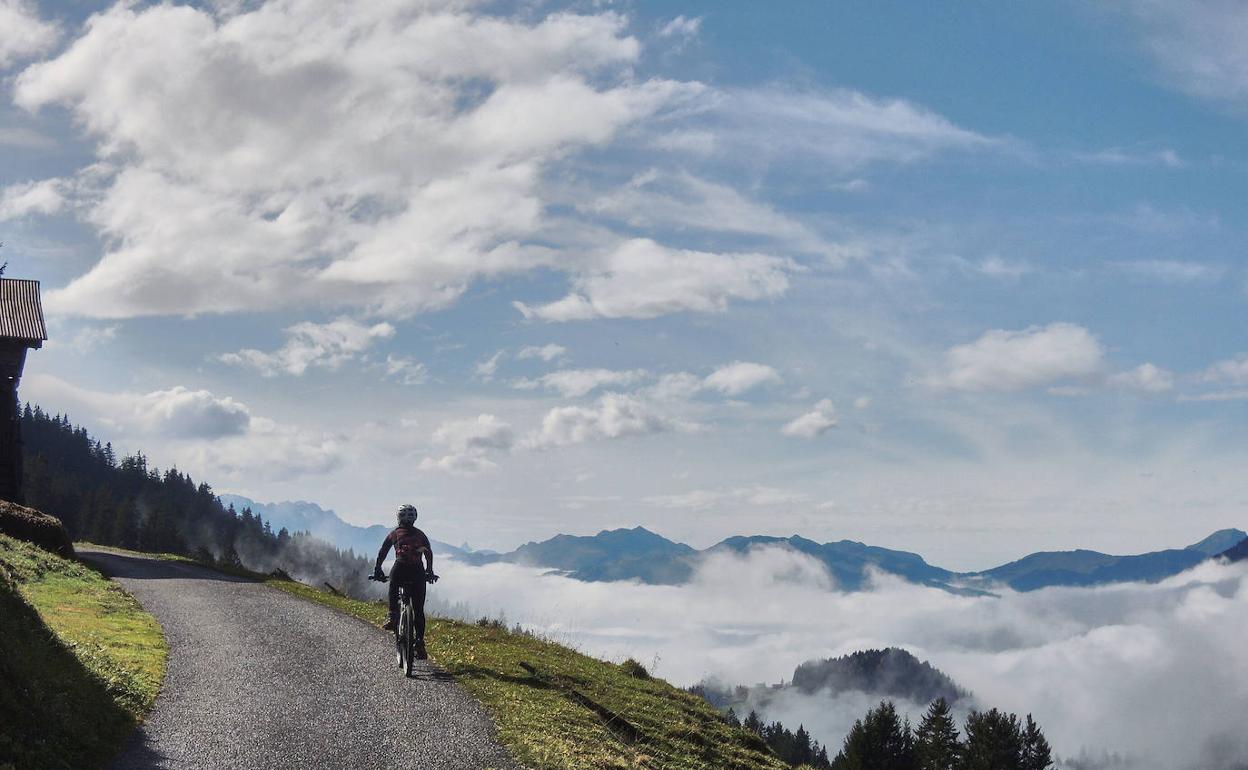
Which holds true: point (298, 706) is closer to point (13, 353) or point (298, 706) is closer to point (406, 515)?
point (406, 515)

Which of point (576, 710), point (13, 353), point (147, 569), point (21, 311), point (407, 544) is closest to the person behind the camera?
point (576, 710)

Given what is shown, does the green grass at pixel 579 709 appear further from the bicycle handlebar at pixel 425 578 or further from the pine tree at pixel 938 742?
the pine tree at pixel 938 742

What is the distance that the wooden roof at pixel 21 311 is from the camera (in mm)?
46906

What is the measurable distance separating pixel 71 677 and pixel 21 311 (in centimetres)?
4531

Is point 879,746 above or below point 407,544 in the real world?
below

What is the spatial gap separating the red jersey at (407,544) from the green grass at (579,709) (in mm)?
2282

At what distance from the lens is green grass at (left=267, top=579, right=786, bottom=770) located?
1245 cm

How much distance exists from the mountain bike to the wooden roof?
1652 inches

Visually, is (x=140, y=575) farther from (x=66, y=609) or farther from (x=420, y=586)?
(x=420, y=586)

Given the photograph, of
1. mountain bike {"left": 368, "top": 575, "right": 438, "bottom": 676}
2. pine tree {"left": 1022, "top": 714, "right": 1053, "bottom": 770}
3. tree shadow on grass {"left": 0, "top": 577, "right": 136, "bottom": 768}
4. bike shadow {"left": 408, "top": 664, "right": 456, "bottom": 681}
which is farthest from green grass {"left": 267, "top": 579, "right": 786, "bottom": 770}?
pine tree {"left": 1022, "top": 714, "right": 1053, "bottom": 770}

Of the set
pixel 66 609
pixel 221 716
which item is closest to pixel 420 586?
pixel 221 716

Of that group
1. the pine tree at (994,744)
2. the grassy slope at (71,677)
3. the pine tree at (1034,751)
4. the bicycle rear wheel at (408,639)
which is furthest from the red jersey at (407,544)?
the pine tree at (1034,751)

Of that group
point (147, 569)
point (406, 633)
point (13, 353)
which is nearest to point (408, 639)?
point (406, 633)

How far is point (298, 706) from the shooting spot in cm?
1326
